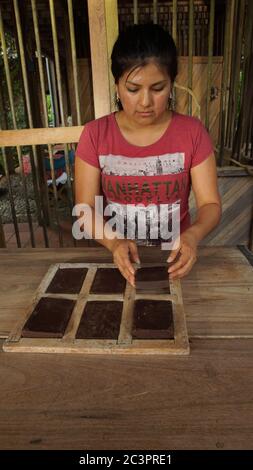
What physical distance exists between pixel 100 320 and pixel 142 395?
233mm

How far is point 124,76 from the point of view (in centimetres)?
123

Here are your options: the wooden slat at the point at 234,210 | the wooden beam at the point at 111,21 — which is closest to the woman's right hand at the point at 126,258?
the wooden beam at the point at 111,21

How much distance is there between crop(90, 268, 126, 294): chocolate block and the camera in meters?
1.01

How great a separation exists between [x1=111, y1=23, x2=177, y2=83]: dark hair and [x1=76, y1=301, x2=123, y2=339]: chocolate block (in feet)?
2.69

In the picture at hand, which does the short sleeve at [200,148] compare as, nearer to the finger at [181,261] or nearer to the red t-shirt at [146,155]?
the red t-shirt at [146,155]

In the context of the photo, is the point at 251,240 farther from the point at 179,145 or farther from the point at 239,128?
the point at 179,145

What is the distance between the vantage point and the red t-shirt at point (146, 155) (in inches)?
56.1

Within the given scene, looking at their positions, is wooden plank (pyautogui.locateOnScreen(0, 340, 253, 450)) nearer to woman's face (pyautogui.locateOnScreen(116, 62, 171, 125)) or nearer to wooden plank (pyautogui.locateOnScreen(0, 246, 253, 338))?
wooden plank (pyautogui.locateOnScreen(0, 246, 253, 338))

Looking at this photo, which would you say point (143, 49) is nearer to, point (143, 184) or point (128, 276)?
point (143, 184)

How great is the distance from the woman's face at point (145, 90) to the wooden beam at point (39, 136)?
110 centimetres

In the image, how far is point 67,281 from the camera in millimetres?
1081

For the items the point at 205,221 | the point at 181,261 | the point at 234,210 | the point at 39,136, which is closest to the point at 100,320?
the point at 181,261

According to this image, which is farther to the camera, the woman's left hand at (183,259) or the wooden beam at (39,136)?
the wooden beam at (39,136)
